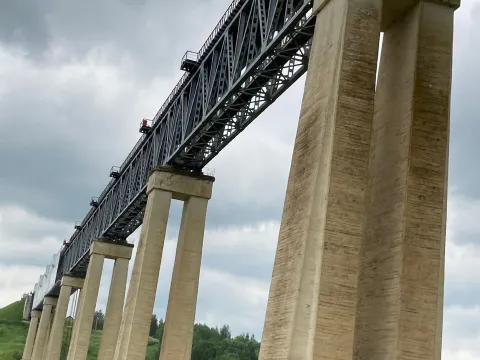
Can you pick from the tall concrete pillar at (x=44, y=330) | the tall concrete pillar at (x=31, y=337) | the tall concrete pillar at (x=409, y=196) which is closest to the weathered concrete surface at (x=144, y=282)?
the tall concrete pillar at (x=409, y=196)

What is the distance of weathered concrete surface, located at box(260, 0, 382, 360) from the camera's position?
14.3m

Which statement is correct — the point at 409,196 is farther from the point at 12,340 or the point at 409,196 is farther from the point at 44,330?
the point at 12,340

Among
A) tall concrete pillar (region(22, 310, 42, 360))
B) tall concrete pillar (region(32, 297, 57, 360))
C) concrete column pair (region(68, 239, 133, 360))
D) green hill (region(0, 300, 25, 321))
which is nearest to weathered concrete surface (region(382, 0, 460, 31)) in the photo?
concrete column pair (region(68, 239, 133, 360))

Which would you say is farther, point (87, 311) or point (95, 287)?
point (95, 287)

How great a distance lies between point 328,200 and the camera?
49.0 feet

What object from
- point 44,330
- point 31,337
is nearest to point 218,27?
point 44,330

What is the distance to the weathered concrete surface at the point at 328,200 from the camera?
14.3 meters

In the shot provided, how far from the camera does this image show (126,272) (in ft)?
161

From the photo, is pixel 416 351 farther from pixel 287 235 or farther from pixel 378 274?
pixel 287 235

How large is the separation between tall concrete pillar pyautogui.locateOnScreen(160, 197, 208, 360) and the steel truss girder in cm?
343

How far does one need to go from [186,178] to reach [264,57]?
12.9 meters

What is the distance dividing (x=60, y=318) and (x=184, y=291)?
39.7 m

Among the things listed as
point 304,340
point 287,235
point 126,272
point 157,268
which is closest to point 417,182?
point 287,235

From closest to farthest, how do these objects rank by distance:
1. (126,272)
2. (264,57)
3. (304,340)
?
(304,340) < (264,57) < (126,272)
